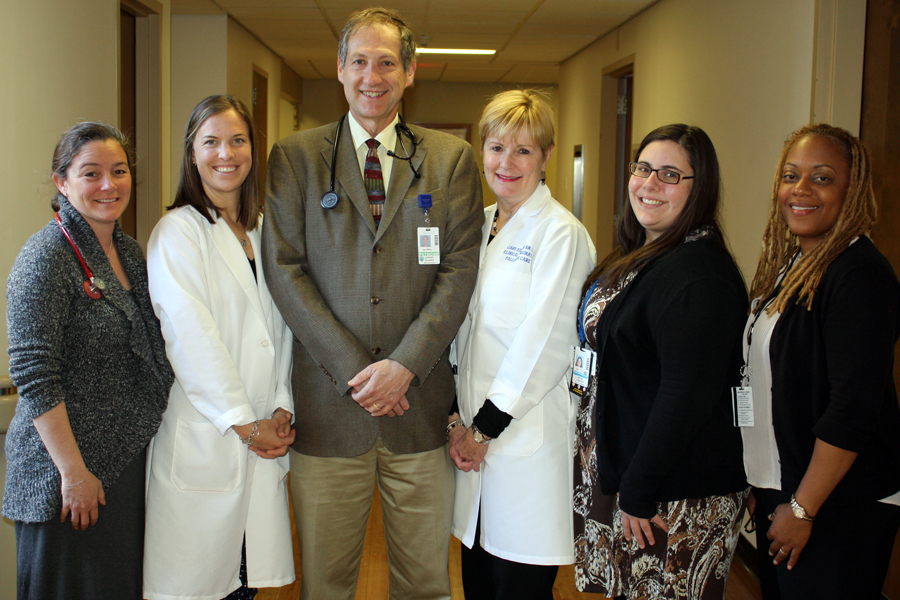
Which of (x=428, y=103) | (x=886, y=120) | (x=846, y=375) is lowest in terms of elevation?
(x=846, y=375)

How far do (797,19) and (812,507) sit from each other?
2.48 metres

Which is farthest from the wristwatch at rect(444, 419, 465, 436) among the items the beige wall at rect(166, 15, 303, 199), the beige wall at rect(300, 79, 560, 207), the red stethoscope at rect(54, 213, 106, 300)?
the beige wall at rect(300, 79, 560, 207)

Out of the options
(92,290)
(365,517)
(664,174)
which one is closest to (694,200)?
(664,174)

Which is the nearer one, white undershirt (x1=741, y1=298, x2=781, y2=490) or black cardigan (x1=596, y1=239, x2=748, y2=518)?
black cardigan (x1=596, y1=239, x2=748, y2=518)

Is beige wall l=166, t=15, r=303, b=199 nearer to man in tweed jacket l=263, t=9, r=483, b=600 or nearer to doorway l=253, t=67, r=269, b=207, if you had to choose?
doorway l=253, t=67, r=269, b=207

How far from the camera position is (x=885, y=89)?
2705 millimetres

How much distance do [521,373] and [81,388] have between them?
3.68ft

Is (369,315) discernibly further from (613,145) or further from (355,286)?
(613,145)

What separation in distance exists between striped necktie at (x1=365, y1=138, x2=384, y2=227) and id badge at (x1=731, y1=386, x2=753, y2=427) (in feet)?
3.49

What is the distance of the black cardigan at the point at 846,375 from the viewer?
1500 millimetres

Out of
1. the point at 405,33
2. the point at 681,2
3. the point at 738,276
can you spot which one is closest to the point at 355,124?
the point at 405,33

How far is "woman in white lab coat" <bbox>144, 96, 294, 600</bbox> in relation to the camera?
5.90 feet

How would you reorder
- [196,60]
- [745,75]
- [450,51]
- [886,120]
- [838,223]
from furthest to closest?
1. [450,51]
2. [196,60]
3. [745,75]
4. [886,120]
5. [838,223]

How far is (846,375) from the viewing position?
4.93 ft
